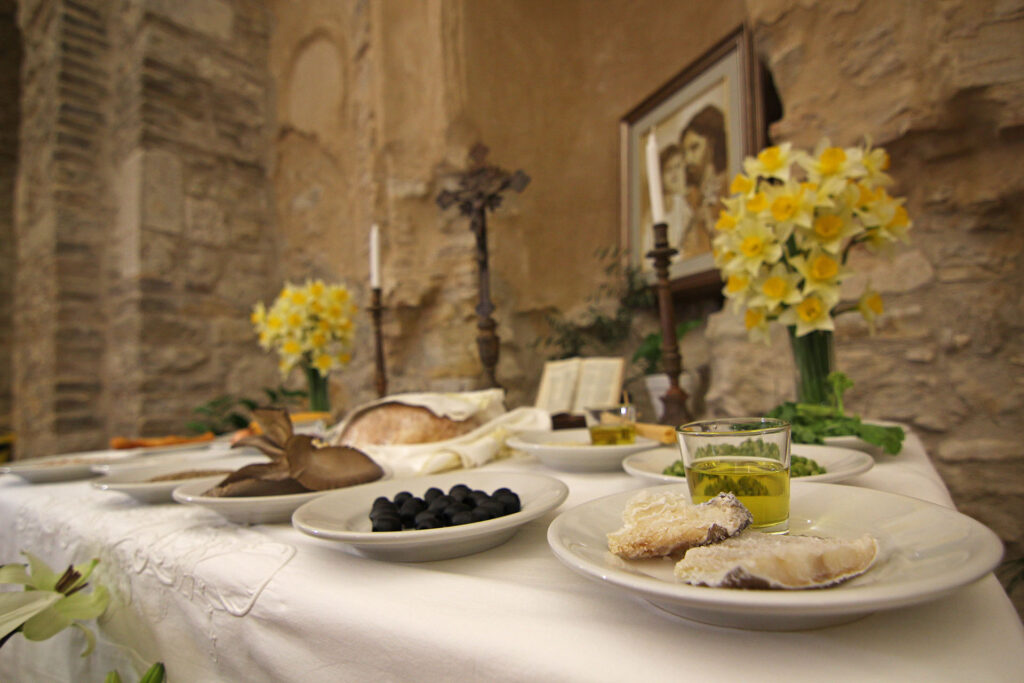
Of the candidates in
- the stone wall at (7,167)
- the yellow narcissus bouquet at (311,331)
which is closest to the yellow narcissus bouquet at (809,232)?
the yellow narcissus bouquet at (311,331)

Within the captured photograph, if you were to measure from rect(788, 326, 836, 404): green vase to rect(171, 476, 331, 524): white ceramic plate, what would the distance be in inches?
42.4

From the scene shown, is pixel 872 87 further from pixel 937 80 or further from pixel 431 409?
pixel 431 409

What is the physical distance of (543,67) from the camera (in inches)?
144

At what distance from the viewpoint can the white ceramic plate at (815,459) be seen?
63cm

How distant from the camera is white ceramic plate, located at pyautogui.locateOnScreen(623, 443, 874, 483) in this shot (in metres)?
0.63

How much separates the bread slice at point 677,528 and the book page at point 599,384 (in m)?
1.23

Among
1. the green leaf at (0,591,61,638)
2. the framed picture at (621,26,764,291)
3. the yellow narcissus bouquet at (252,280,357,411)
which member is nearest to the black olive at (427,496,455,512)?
the green leaf at (0,591,61,638)

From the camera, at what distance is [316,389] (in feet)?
6.48

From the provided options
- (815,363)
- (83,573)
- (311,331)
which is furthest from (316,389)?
(815,363)

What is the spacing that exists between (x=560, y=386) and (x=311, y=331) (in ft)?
3.27

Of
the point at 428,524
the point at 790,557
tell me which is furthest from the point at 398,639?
the point at 790,557

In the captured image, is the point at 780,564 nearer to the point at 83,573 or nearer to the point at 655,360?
the point at 83,573

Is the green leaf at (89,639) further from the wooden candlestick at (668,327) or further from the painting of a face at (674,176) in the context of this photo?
the painting of a face at (674,176)

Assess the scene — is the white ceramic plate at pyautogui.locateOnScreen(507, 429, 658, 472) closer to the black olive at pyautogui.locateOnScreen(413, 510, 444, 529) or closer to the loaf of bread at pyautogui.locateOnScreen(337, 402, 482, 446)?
the loaf of bread at pyautogui.locateOnScreen(337, 402, 482, 446)
